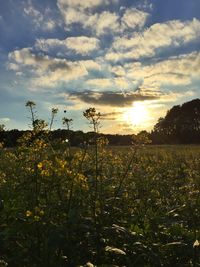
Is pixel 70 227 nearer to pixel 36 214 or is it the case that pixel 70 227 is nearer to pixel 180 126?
pixel 36 214

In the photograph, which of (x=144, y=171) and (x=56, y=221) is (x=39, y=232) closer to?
(x=56, y=221)

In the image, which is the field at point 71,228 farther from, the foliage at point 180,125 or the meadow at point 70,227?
the foliage at point 180,125

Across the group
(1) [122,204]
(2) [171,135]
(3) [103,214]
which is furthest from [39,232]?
(2) [171,135]

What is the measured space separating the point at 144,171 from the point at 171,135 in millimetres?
72260

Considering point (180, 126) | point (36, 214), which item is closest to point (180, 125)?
point (180, 126)

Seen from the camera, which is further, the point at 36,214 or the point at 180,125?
the point at 180,125

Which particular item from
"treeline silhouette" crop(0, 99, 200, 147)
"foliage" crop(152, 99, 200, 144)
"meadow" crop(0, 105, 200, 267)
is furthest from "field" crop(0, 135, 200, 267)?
"foliage" crop(152, 99, 200, 144)

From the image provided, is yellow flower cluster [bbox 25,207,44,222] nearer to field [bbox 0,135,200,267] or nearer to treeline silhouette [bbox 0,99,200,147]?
field [bbox 0,135,200,267]

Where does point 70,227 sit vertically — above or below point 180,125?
below

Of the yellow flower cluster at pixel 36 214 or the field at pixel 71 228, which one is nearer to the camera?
the yellow flower cluster at pixel 36 214

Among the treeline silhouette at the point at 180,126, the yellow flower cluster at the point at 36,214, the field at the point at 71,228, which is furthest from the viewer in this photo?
the treeline silhouette at the point at 180,126

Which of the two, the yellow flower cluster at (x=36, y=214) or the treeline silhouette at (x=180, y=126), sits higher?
the treeline silhouette at (x=180, y=126)

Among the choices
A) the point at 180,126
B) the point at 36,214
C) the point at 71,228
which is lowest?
the point at 71,228

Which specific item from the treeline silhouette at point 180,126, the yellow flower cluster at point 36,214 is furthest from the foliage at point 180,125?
the yellow flower cluster at point 36,214
